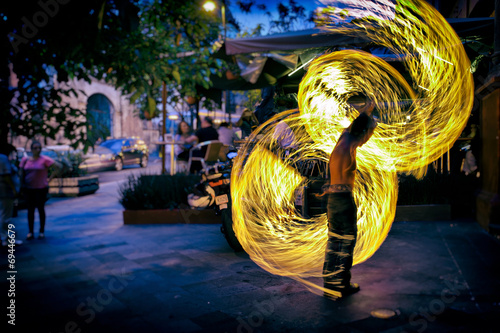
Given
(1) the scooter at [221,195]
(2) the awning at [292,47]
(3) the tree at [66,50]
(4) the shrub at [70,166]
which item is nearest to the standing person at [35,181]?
(1) the scooter at [221,195]

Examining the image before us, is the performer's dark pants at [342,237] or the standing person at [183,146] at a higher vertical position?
the standing person at [183,146]

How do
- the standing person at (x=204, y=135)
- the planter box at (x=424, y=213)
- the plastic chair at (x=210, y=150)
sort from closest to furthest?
the planter box at (x=424, y=213) → the plastic chair at (x=210, y=150) → the standing person at (x=204, y=135)

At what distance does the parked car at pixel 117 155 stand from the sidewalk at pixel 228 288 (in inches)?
656

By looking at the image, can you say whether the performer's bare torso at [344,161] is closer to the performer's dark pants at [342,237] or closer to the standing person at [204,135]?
the performer's dark pants at [342,237]

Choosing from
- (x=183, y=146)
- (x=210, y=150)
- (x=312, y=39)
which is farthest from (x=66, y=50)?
(x=183, y=146)

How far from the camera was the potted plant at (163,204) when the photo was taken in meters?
9.23

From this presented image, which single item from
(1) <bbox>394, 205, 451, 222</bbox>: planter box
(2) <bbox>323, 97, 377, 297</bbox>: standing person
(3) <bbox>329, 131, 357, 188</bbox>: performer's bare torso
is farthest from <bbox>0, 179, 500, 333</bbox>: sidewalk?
(3) <bbox>329, 131, 357, 188</bbox>: performer's bare torso

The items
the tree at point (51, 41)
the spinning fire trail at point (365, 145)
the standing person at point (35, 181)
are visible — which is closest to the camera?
the tree at point (51, 41)

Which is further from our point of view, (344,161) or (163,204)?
(163,204)

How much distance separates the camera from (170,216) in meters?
9.25

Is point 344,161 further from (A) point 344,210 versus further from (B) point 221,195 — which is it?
(B) point 221,195

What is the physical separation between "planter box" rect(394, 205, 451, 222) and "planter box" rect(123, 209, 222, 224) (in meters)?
3.98

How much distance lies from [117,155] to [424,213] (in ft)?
67.8

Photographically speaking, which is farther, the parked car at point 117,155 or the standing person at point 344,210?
the parked car at point 117,155
